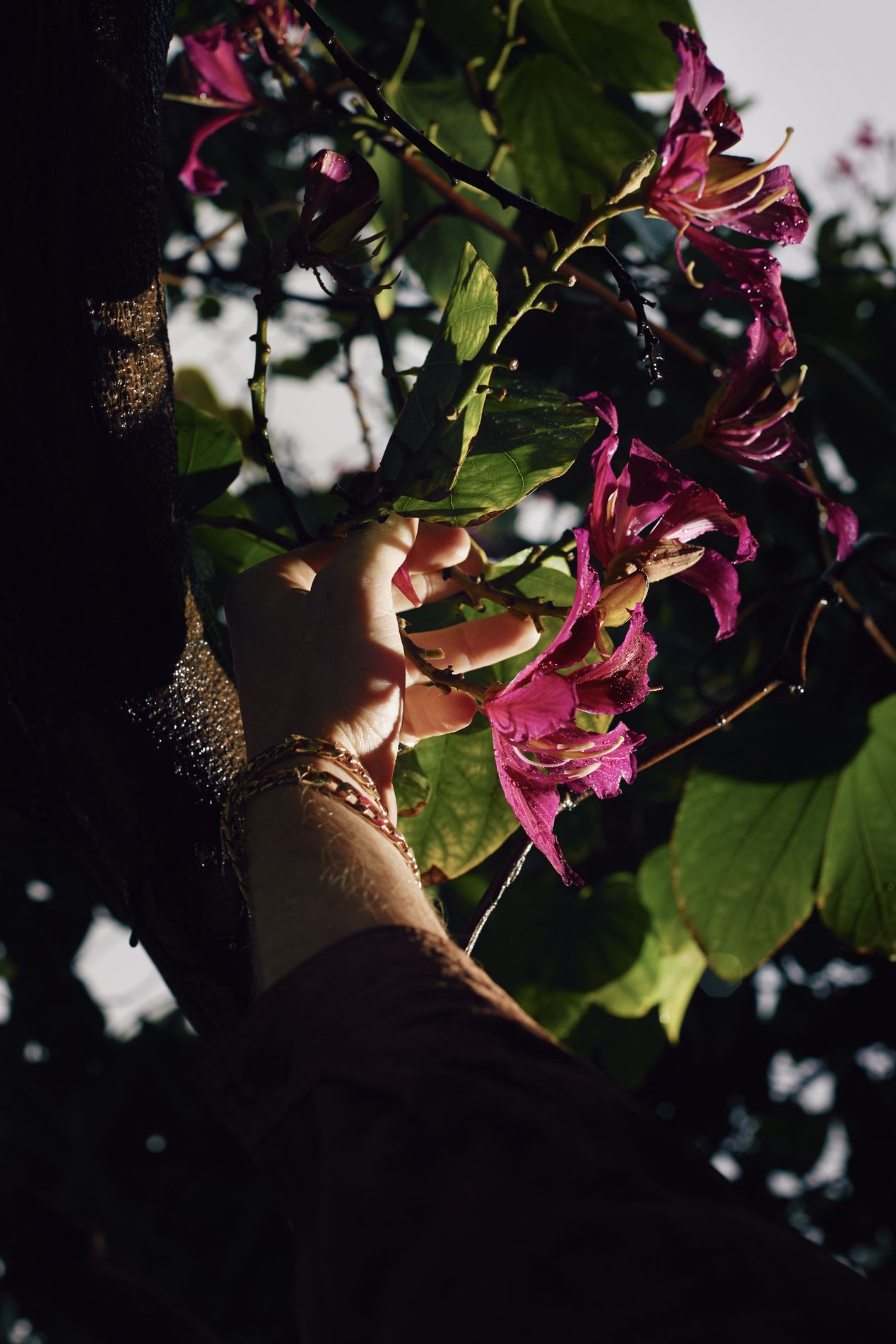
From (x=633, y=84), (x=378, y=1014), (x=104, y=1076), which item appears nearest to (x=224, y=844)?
(x=378, y=1014)

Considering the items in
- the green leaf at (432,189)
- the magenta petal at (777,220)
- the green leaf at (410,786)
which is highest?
the green leaf at (432,189)

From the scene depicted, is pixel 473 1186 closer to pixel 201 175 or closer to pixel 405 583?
pixel 405 583

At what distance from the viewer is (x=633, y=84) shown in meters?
0.85

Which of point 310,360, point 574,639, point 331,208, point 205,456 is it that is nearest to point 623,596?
point 574,639

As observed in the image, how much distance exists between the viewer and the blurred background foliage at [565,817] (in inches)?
34.5

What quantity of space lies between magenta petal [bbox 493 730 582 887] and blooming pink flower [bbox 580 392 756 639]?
106 mm

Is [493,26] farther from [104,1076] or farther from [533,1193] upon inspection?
[104,1076]

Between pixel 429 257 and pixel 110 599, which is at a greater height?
pixel 429 257

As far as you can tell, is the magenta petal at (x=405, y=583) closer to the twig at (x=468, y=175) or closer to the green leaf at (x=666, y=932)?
the twig at (x=468, y=175)

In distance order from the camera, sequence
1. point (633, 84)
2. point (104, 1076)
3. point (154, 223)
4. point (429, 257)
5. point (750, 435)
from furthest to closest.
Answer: point (104, 1076) < point (429, 257) < point (633, 84) < point (750, 435) < point (154, 223)

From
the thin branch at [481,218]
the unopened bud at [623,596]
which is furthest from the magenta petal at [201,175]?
the unopened bud at [623,596]

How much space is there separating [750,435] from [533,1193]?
0.45 m

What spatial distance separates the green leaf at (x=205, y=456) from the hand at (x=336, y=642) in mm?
247

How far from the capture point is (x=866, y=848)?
3.04ft
